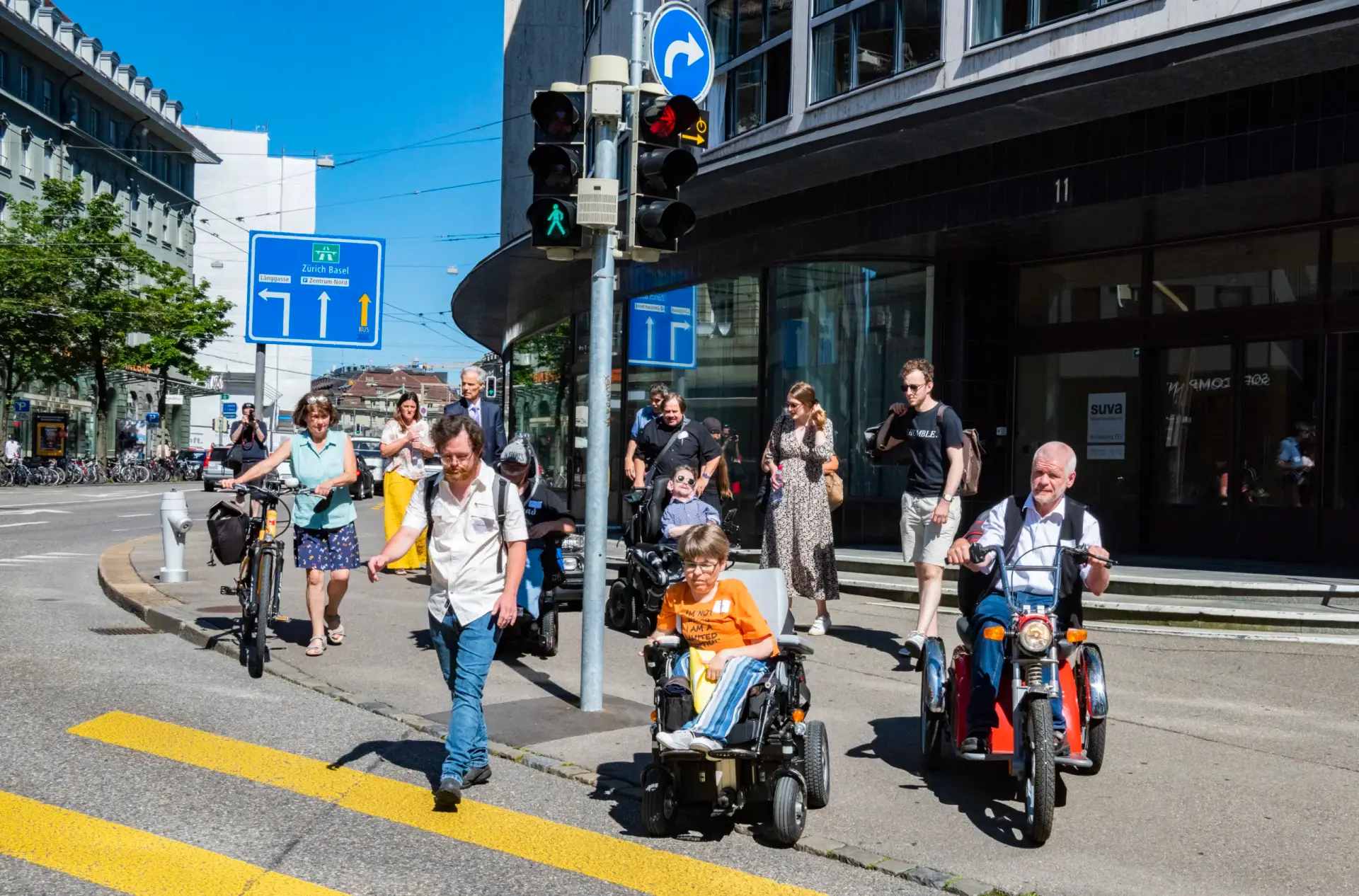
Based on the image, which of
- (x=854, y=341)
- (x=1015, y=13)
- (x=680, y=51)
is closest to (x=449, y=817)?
(x=680, y=51)

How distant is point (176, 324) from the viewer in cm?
5094

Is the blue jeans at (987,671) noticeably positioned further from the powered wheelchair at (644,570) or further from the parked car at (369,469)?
the parked car at (369,469)

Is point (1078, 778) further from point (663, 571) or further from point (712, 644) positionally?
point (663, 571)

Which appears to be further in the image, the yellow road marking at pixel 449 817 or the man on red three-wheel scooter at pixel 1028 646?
the man on red three-wheel scooter at pixel 1028 646

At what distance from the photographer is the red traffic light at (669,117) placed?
22.8 feet

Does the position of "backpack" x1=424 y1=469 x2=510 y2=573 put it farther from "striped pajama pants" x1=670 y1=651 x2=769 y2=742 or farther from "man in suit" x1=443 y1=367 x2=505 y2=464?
"man in suit" x1=443 y1=367 x2=505 y2=464

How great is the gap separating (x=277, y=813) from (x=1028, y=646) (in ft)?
9.76

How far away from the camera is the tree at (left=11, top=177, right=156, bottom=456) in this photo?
44.1 meters

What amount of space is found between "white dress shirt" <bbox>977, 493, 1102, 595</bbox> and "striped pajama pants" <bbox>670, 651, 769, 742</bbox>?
119 cm

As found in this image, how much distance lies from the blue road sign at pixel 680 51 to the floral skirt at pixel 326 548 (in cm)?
489

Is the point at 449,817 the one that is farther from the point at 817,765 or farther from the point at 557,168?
the point at 557,168

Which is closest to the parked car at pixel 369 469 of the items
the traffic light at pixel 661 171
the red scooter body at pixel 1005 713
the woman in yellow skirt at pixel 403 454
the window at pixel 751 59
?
the window at pixel 751 59

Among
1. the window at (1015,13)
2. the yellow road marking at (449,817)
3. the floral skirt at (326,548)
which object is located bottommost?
the yellow road marking at (449,817)

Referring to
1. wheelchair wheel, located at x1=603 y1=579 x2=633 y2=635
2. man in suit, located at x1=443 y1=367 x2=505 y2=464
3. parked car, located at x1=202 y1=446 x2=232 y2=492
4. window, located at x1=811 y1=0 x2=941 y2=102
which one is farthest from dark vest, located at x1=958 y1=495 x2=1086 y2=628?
parked car, located at x1=202 y1=446 x2=232 y2=492
